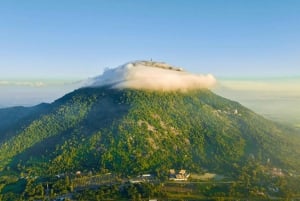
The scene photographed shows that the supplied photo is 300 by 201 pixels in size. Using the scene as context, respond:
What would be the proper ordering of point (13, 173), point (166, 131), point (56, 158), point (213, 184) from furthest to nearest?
1. point (166, 131)
2. point (56, 158)
3. point (13, 173)
4. point (213, 184)

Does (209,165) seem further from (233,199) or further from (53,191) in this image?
(53,191)

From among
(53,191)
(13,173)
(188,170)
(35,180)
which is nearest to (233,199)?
(188,170)

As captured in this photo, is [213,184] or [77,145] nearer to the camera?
[213,184]

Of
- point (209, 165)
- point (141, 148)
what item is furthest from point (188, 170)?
point (141, 148)

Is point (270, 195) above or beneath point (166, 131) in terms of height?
beneath

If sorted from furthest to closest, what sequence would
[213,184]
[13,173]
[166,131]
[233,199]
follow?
[166,131] < [13,173] < [213,184] < [233,199]

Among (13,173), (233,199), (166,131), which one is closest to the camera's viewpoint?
(233,199)

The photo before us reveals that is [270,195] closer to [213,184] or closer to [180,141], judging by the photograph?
[213,184]

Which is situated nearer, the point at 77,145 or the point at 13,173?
the point at 13,173

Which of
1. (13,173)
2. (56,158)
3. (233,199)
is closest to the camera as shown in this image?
(233,199)
